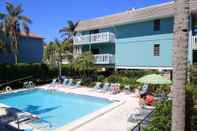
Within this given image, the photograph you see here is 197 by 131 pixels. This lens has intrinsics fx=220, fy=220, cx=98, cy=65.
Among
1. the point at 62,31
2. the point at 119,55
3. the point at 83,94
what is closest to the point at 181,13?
the point at 83,94

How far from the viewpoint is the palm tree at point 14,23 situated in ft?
102

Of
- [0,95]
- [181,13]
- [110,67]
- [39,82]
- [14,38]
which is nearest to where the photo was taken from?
[181,13]

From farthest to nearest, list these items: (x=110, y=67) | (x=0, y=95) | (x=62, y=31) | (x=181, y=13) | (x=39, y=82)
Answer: (x=62, y=31) < (x=110, y=67) < (x=39, y=82) < (x=0, y=95) < (x=181, y=13)

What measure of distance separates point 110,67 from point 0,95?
565 inches

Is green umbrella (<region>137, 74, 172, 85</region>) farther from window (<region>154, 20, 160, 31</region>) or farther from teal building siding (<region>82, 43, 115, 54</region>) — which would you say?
teal building siding (<region>82, 43, 115, 54</region>)

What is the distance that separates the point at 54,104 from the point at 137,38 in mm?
13513

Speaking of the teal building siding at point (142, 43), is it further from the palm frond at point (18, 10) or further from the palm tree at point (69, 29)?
the palm tree at point (69, 29)

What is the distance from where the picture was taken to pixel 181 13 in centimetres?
498

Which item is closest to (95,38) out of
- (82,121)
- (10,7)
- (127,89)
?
(127,89)

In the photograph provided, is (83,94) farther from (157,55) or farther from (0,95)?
(157,55)

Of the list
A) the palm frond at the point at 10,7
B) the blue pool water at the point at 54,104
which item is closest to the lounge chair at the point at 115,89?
the blue pool water at the point at 54,104

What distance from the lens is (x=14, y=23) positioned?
31.4 m

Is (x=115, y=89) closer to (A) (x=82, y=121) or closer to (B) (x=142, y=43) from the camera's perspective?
(B) (x=142, y=43)

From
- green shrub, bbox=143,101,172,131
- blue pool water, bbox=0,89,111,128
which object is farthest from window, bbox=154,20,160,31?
green shrub, bbox=143,101,172,131
